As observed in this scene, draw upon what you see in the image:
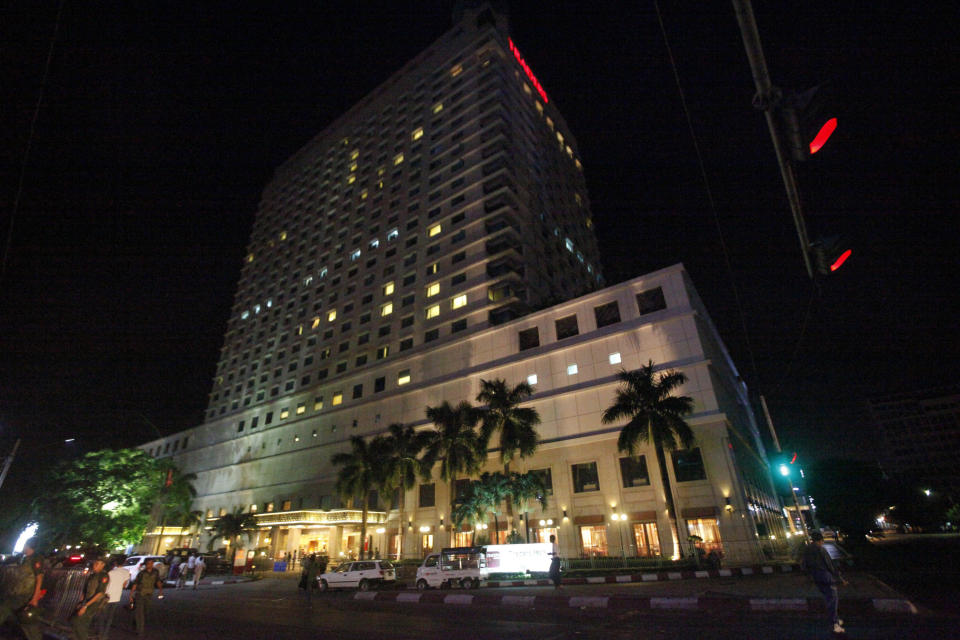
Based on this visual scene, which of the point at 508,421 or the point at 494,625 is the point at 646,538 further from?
the point at 494,625

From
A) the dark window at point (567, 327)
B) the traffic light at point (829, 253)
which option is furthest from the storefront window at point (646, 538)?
the traffic light at point (829, 253)

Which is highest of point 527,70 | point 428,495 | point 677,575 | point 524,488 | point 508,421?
point 527,70

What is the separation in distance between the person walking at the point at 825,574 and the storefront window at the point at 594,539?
28353 millimetres

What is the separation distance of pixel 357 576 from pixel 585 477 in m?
20.0

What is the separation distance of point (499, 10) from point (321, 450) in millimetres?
78574

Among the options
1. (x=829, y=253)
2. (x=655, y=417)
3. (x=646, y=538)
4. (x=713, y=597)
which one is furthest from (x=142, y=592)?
(x=646, y=538)

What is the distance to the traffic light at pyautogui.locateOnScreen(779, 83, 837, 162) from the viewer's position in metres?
4.19

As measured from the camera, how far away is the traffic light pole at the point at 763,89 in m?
3.88

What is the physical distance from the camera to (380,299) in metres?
62.6

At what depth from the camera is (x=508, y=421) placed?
1342 inches

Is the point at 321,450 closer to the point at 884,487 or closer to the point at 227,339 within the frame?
the point at 227,339

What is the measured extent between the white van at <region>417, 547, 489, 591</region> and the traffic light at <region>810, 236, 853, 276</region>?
76.6 feet

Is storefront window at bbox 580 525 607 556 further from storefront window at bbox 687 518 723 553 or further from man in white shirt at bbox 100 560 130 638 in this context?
man in white shirt at bbox 100 560 130 638

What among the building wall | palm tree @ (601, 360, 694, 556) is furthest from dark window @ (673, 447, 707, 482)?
palm tree @ (601, 360, 694, 556)
